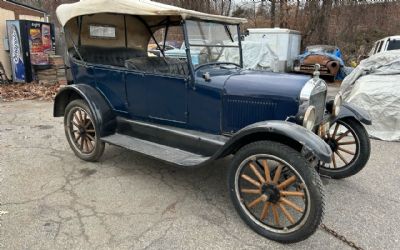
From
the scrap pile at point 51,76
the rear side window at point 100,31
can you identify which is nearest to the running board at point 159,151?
the rear side window at point 100,31

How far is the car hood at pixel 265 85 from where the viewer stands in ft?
9.82

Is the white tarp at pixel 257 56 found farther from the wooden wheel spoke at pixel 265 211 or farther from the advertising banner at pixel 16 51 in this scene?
the wooden wheel spoke at pixel 265 211

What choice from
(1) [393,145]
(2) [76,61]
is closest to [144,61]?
(2) [76,61]

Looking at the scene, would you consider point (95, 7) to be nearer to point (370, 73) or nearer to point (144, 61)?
point (144, 61)

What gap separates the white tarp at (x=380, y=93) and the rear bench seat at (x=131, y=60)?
3643 millimetres

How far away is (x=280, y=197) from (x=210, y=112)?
1.12m

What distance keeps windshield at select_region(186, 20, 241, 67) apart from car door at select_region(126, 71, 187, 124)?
334 millimetres

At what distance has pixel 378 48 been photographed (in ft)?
36.6

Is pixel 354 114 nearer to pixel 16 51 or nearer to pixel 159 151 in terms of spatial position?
pixel 159 151

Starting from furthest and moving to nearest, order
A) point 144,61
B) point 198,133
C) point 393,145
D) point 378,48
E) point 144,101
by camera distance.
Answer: point 378,48
point 393,145
point 144,61
point 144,101
point 198,133

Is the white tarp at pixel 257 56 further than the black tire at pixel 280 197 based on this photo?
Yes

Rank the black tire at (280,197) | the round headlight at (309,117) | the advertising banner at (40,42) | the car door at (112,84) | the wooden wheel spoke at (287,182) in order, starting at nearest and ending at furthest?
the black tire at (280,197)
the wooden wheel spoke at (287,182)
the round headlight at (309,117)
the car door at (112,84)
the advertising banner at (40,42)

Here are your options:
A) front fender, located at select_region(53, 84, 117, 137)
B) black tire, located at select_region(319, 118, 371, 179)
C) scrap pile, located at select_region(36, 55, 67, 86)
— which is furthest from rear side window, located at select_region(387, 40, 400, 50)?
scrap pile, located at select_region(36, 55, 67, 86)

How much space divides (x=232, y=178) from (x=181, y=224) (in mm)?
615
